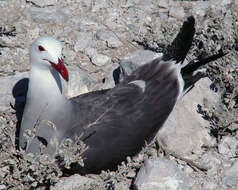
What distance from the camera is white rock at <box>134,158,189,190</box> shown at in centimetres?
398

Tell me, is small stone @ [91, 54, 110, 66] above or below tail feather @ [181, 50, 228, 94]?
below

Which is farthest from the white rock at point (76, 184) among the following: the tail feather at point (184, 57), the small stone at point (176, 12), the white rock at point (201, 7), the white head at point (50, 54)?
the white rock at point (201, 7)

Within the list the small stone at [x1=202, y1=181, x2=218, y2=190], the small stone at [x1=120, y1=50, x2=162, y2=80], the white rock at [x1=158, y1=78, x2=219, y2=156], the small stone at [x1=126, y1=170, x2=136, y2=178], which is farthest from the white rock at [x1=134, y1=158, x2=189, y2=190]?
the small stone at [x1=120, y1=50, x2=162, y2=80]

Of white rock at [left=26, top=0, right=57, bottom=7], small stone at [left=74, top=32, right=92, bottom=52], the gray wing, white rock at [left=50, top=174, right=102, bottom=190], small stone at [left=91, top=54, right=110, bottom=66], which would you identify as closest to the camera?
white rock at [left=50, top=174, right=102, bottom=190]

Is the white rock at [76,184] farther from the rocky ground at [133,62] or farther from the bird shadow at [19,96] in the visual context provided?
the bird shadow at [19,96]

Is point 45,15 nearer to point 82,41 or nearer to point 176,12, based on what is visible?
point 82,41

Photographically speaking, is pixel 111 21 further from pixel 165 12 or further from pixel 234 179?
pixel 234 179

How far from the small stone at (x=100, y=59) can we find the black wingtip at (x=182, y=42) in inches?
41.5

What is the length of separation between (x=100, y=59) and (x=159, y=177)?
7.20 ft

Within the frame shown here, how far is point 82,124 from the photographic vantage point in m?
4.38

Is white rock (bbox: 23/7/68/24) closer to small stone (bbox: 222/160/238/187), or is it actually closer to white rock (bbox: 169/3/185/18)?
white rock (bbox: 169/3/185/18)

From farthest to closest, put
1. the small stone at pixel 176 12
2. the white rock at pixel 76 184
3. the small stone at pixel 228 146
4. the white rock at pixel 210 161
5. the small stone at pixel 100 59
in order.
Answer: the small stone at pixel 176 12 → the small stone at pixel 100 59 → the small stone at pixel 228 146 → the white rock at pixel 210 161 → the white rock at pixel 76 184

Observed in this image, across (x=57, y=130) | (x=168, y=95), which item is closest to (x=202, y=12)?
(x=168, y=95)

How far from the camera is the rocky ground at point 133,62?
4.04 meters
